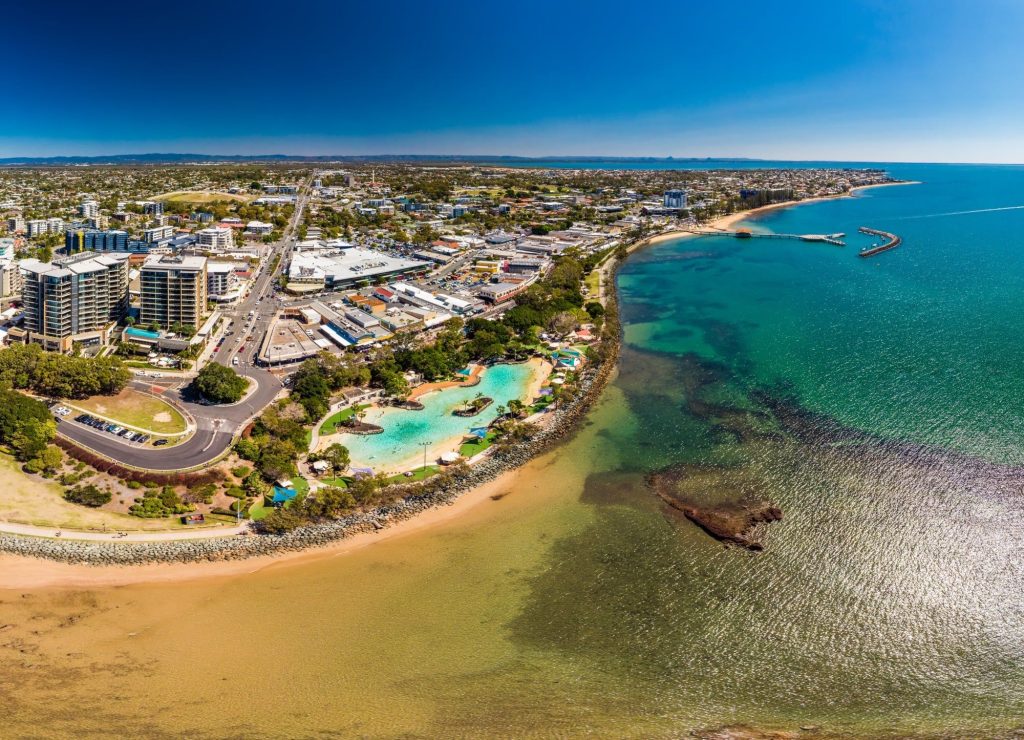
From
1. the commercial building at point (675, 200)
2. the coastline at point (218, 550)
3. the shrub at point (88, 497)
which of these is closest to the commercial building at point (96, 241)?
the shrub at point (88, 497)

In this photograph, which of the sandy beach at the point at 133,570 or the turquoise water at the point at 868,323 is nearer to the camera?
the sandy beach at the point at 133,570

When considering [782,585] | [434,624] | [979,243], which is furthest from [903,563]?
[979,243]

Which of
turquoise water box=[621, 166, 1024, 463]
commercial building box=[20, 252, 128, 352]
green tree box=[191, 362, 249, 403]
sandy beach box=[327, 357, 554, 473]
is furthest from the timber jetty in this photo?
commercial building box=[20, 252, 128, 352]

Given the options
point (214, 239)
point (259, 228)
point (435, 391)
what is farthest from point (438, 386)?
point (259, 228)

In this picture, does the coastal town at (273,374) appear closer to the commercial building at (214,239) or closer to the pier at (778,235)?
the commercial building at (214,239)

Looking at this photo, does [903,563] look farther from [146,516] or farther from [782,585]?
[146,516]

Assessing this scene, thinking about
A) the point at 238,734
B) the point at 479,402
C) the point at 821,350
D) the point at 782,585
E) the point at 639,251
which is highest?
the point at 639,251
